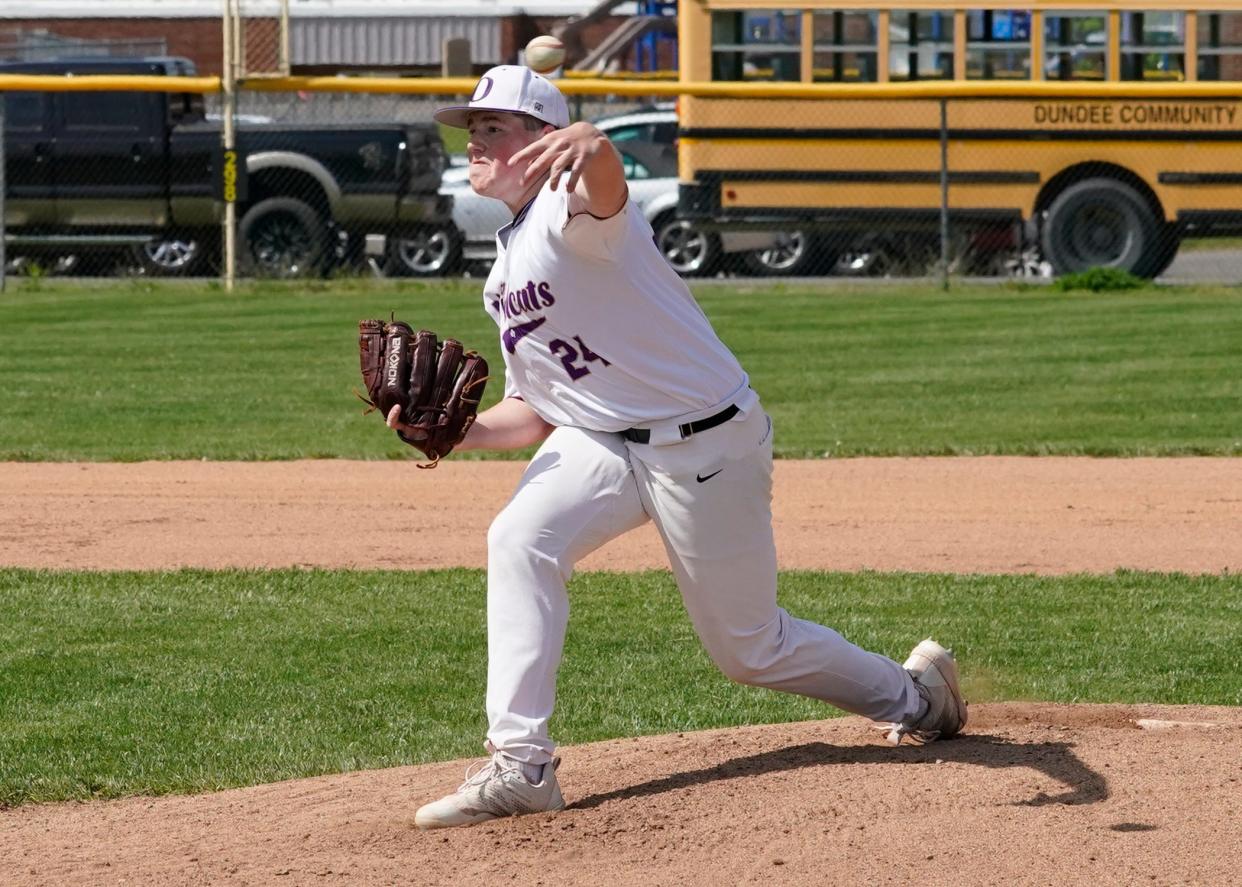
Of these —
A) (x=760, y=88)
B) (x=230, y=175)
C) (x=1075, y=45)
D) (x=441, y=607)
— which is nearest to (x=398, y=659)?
(x=441, y=607)

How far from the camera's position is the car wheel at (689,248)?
18.9m

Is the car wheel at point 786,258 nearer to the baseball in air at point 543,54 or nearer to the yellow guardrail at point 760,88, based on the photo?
the yellow guardrail at point 760,88

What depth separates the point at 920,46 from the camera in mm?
18266

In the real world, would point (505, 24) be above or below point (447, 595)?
above

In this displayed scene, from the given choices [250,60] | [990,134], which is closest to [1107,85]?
[990,134]

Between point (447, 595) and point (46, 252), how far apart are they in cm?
1286

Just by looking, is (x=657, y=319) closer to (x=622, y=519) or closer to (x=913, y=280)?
(x=622, y=519)

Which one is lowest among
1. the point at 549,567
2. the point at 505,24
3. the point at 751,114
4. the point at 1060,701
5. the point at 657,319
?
the point at 1060,701

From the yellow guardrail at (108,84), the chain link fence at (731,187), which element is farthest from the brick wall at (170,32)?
the yellow guardrail at (108,84)

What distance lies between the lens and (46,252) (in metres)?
19.2

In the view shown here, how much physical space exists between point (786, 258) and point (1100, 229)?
→ 10.2ft

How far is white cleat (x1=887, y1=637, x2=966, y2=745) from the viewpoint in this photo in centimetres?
498

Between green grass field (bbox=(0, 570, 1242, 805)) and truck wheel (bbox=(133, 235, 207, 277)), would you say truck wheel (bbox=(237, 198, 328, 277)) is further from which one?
green grass field (bbox=(0, 570, 1242, 805))

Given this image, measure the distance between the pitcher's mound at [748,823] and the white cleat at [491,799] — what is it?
3 centimetres
